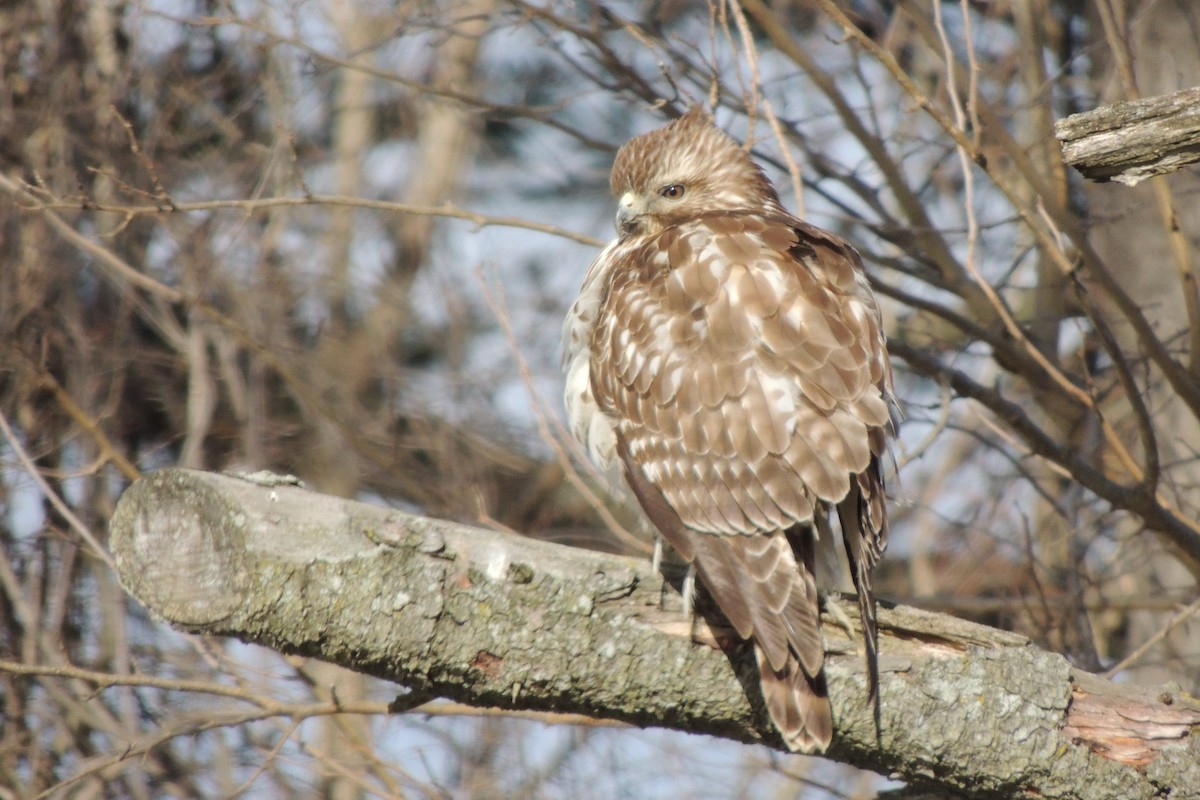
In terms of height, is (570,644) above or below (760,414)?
below

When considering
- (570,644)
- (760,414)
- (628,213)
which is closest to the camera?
(570,644)

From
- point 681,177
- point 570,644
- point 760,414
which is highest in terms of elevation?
point 681,177

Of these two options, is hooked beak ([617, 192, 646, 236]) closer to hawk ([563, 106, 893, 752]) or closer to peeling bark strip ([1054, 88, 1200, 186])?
hawk ([563, 106, 893, 752])

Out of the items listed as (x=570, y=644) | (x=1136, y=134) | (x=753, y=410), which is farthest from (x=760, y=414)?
(x=1136, y=134)

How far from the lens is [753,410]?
325 cm

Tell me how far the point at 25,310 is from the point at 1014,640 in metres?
4.61

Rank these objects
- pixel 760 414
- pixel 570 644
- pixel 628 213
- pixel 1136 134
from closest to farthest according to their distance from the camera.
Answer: pixel 1136 134 < pixel 570 644 < pixel 760 414 < pixel 628 213

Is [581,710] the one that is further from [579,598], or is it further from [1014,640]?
[1014,640]

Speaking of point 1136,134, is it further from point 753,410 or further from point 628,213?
point 628,213

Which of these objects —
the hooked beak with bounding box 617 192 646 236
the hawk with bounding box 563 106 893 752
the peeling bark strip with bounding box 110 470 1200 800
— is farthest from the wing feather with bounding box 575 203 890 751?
the hooked beak with bounding box 617 192 646 236

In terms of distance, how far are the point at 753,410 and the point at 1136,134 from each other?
1.11m

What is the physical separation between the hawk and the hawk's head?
0.49m

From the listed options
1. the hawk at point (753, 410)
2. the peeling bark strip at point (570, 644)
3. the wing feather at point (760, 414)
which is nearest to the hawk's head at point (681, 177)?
the hawk at point (753, 410)

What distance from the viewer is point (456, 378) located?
7.68m
